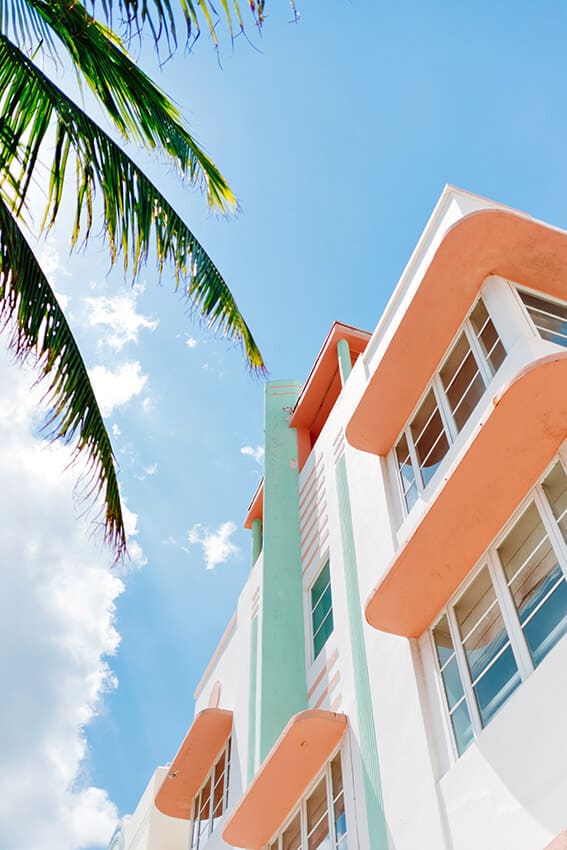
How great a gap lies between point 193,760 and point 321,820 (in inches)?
184

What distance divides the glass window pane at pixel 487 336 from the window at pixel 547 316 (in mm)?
400

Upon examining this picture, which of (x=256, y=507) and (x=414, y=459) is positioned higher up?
(x=256, y=507)

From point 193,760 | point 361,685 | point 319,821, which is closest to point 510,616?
point 361,685

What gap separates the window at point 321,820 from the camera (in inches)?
333

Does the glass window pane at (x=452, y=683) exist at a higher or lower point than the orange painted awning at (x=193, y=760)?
lower

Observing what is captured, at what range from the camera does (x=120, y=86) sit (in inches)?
203

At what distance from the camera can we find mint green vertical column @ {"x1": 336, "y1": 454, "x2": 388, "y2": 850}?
300 inches

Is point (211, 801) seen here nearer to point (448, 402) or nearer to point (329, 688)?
point (329, 688)

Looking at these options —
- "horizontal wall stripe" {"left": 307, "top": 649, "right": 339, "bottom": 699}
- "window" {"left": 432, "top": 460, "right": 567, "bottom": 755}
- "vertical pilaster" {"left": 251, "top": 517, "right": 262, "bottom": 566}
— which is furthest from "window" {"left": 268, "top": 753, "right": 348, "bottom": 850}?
"vertical pilaster" {"left": 251, "top": 517, "right": 262, "bottom": 566}

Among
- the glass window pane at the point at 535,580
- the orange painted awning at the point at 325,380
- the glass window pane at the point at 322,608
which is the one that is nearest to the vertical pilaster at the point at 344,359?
the orange painted awning at the point at 325,380

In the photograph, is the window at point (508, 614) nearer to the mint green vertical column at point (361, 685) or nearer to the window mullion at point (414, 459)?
the mint green vertical column at point (361, 685)

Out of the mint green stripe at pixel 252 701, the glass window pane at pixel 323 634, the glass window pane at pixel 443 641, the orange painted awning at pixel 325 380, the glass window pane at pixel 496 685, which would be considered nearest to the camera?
the glass window pane at pixel 496 685

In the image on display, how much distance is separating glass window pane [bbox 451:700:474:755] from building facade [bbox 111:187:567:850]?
0.09 ft

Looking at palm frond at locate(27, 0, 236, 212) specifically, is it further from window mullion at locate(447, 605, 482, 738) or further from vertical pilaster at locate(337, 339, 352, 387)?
vertical pilaster at locate(337, 339, 352, 387)
